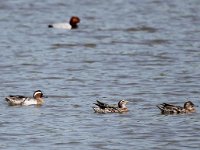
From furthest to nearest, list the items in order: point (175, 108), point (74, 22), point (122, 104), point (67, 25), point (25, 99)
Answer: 1. point (67, 25)
2. point (74, 22)
3. point (25, 99)
4. point (122, 104)
5. point (175, 108)

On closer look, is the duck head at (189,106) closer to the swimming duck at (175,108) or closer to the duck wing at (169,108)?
the swimming duck at (175,108)

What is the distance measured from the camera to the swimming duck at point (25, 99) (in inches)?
744

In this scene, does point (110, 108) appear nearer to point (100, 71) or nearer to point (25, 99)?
point (25, 99)

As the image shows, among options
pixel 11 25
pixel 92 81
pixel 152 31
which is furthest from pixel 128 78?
pixel 11 25

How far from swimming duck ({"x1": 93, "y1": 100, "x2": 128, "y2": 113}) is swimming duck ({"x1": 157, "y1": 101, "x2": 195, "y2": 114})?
69 cm

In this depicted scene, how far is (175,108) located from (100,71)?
19.7 ft

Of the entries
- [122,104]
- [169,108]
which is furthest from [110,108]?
[169,108]

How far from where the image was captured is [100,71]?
23484 millimetres

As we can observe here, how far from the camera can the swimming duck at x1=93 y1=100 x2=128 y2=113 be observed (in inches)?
699

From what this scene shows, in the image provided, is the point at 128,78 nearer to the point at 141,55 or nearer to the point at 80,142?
the point at 141,55

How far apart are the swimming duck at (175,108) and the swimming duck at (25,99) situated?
2.72 m

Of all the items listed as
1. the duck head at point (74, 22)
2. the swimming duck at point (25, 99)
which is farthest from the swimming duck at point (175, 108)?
the duck head at point (74, 22)

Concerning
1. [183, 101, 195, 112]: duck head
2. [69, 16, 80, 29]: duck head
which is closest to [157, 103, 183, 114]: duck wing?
[183, 101, 195, 112]: duck head

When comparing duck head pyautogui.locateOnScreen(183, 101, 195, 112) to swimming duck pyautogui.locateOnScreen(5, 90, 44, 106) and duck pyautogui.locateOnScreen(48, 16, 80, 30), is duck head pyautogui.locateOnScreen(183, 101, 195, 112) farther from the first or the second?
duck pyautogui.locateOnScreen(48, 16, 80, 30)
